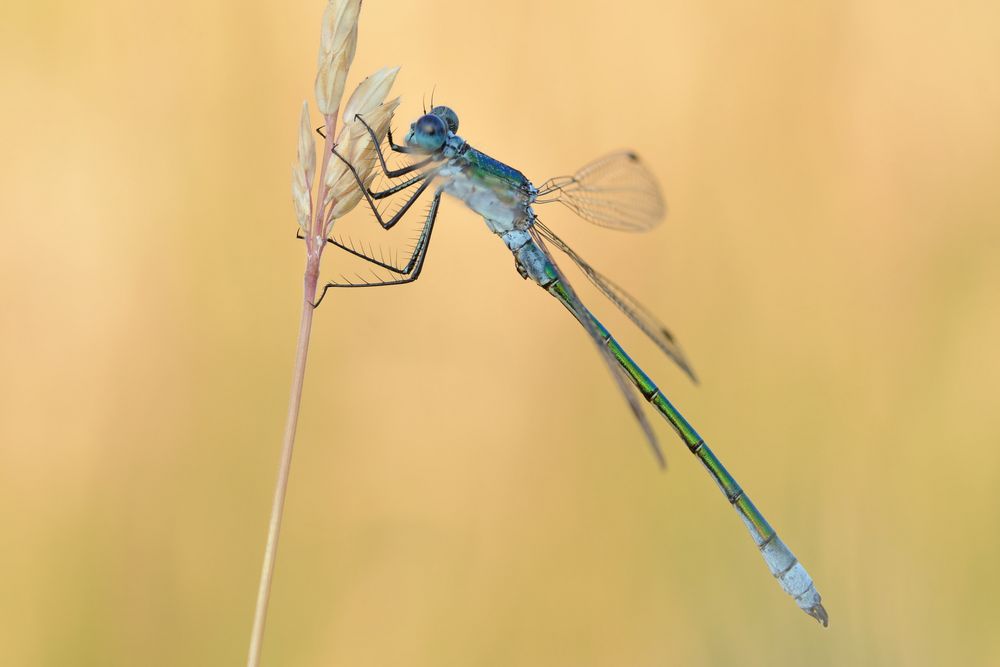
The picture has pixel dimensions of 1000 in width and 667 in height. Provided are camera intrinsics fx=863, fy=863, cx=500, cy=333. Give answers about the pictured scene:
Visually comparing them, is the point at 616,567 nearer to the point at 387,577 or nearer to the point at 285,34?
the point at 387,577

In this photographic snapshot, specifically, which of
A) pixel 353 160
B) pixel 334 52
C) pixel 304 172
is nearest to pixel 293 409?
pixel 304 172

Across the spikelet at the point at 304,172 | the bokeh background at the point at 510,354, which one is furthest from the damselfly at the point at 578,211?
the spikelet at the point at 304,172

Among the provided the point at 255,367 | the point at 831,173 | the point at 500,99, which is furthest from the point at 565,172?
the point at 255,367

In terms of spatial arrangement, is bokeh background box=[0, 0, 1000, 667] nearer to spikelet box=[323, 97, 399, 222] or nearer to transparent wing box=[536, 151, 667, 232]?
transparent wing box=[536, 151, 667, 232]

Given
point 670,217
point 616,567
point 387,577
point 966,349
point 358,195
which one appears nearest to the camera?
point 358,195

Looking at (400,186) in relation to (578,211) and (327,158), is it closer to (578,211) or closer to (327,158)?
(327,158)

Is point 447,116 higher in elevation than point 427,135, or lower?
higher
